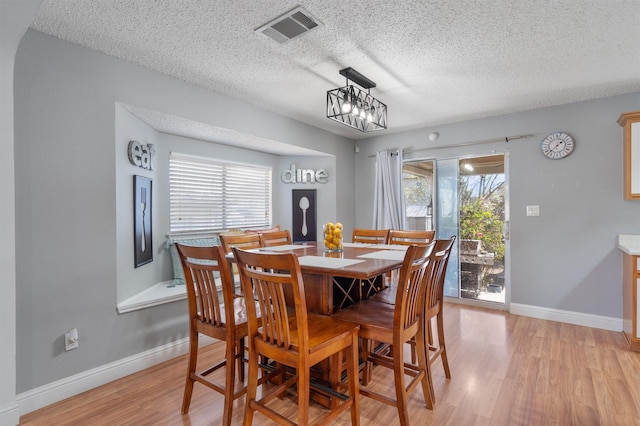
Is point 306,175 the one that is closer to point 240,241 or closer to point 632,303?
point 240,241

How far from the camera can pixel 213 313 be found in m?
1.83

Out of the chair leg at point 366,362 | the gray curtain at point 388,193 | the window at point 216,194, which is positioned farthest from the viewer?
the gray curtain at point 388,193

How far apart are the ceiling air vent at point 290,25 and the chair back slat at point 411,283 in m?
1.46

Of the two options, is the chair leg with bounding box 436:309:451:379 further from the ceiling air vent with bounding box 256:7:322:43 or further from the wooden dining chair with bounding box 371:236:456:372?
the ceiling air vent with bounding box 256:7:322:43

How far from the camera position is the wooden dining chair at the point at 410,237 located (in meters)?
2.87

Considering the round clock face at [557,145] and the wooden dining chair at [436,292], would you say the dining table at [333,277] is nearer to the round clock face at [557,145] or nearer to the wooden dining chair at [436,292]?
the wooden dining chair at [436,292]

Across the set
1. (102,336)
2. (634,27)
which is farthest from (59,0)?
(634,27)

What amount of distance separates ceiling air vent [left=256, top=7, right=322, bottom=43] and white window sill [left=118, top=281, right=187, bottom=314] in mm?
2184

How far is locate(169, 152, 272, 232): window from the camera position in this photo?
358 centimetres

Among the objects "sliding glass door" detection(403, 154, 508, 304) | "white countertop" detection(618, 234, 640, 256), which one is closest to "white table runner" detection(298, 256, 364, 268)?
"white countertop" detection(618, 234, 640, 256)

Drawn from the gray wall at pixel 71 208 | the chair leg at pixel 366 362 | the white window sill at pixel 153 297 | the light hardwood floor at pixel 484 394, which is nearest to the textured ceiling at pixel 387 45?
the gray wall at pixel 71 208

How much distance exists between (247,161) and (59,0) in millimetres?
2641

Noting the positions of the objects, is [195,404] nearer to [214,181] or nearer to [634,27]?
[214,181]

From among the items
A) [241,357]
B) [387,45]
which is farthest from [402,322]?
[387,45]
